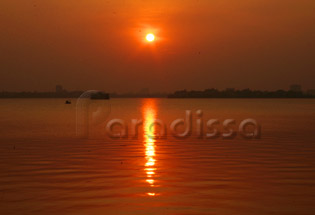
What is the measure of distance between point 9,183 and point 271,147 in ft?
57.7

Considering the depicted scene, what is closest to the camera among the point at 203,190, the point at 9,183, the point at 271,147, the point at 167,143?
the point at 203,190

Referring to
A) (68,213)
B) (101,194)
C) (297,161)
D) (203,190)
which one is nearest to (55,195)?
(101,194)

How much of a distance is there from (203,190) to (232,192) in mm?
930

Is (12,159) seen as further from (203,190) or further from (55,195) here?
(203,190)

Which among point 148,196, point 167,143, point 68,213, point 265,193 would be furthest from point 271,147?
point 68,213

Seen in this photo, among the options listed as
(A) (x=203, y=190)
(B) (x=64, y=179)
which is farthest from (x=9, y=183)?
(A) (x=203, y=190)

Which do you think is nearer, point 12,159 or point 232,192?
point 232,192

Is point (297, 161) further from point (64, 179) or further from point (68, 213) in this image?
point (68, 213)

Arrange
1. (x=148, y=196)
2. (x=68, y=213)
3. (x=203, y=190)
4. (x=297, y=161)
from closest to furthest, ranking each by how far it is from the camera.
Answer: (x=68, y=213) < (x=148, y=196) < (x=203, y=190) < (x=297, y=161)

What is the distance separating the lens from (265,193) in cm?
1508

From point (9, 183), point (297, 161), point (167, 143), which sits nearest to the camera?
point (9, 183)

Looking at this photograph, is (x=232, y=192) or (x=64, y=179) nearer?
(x=232, y=192)

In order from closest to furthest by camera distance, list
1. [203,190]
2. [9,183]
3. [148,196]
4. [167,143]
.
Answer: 1. [148,196]
2. [203,190]
3. [9,183]
4. [167,143]

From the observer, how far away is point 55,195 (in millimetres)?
14602
